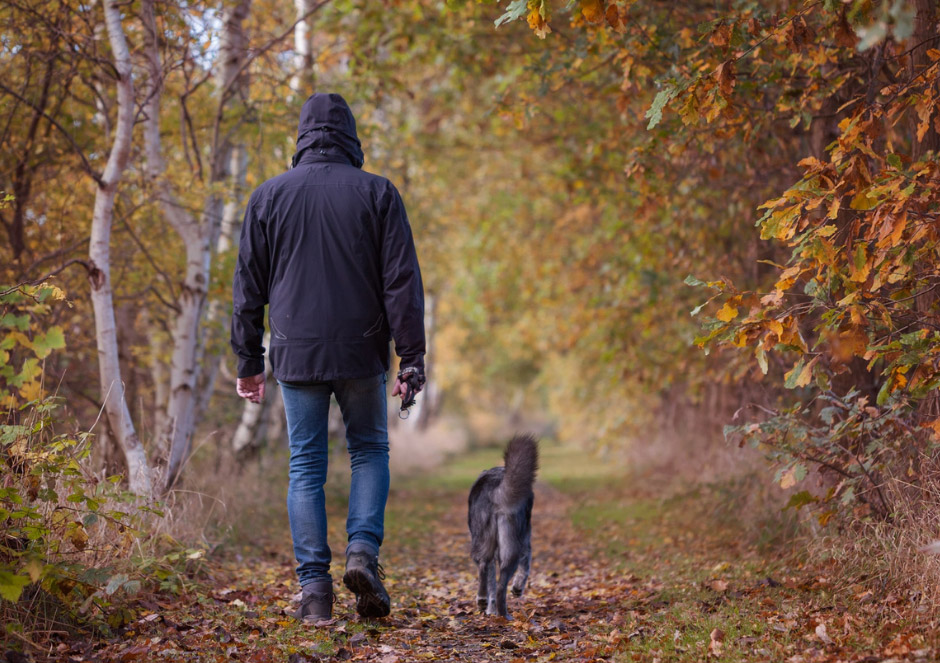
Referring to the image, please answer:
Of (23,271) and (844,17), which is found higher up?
(844,17)

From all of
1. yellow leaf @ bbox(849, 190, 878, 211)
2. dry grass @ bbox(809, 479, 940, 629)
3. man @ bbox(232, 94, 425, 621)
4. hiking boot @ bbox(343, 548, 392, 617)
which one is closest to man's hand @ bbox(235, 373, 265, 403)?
man @ bbox(232, 94, 425, 621)

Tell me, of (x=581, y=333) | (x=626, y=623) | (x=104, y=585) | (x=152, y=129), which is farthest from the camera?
(x=581, y=333)

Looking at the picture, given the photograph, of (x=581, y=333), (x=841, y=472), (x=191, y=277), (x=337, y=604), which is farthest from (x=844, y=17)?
(x=581, y=333)

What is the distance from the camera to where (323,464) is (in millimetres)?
4426

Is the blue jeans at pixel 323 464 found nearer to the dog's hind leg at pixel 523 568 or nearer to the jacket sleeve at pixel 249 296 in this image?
the jacket sleeve at pixel 249 296

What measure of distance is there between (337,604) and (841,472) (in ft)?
10.0

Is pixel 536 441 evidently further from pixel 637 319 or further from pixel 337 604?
pixel 637 319

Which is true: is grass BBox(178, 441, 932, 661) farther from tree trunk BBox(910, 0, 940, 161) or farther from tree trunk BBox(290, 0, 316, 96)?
tree trunk BBox(290, 0, 316, 96)

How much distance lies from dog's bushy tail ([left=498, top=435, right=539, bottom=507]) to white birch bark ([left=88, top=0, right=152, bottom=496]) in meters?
2.64

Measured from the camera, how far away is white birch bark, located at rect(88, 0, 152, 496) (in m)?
5.70

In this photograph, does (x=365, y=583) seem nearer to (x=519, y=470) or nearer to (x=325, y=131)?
(x=519, y=470)

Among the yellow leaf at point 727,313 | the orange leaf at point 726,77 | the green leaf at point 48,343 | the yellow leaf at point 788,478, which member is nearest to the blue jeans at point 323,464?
the green leaf at point 48,343

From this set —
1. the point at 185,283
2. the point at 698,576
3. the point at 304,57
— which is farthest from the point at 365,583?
the point at 304,57

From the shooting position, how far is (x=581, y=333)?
1306 centimetres
